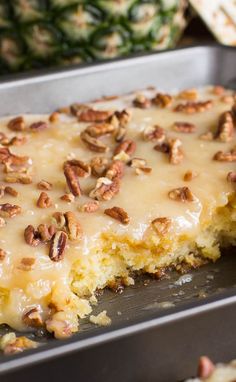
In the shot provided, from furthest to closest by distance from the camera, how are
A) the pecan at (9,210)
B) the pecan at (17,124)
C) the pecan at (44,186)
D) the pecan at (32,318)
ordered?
the pecan at (17,124), the pecan at (44,186), the pecan at (9,210), the pecan at (32,318)

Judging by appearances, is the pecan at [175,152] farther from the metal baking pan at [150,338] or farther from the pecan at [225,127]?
the metal baking pan at [150,338]

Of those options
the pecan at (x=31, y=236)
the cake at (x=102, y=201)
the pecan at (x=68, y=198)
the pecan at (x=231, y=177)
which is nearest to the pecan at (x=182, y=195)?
the cake at (x=102, y=201)

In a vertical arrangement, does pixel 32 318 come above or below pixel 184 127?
below

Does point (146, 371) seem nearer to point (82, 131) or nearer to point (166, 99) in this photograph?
point (82, 131)

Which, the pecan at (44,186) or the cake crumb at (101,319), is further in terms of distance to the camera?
the pecan at (44,186)

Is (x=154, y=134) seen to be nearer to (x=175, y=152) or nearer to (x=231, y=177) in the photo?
(x=175, y=152)

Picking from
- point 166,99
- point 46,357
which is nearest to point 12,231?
point 46,357

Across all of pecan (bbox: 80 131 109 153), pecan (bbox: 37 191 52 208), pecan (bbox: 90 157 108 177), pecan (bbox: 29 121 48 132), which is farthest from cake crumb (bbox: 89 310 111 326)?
pecan (bbox: 29 121 48 132)

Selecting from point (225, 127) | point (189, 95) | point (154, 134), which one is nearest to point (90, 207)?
point (154, 134)
